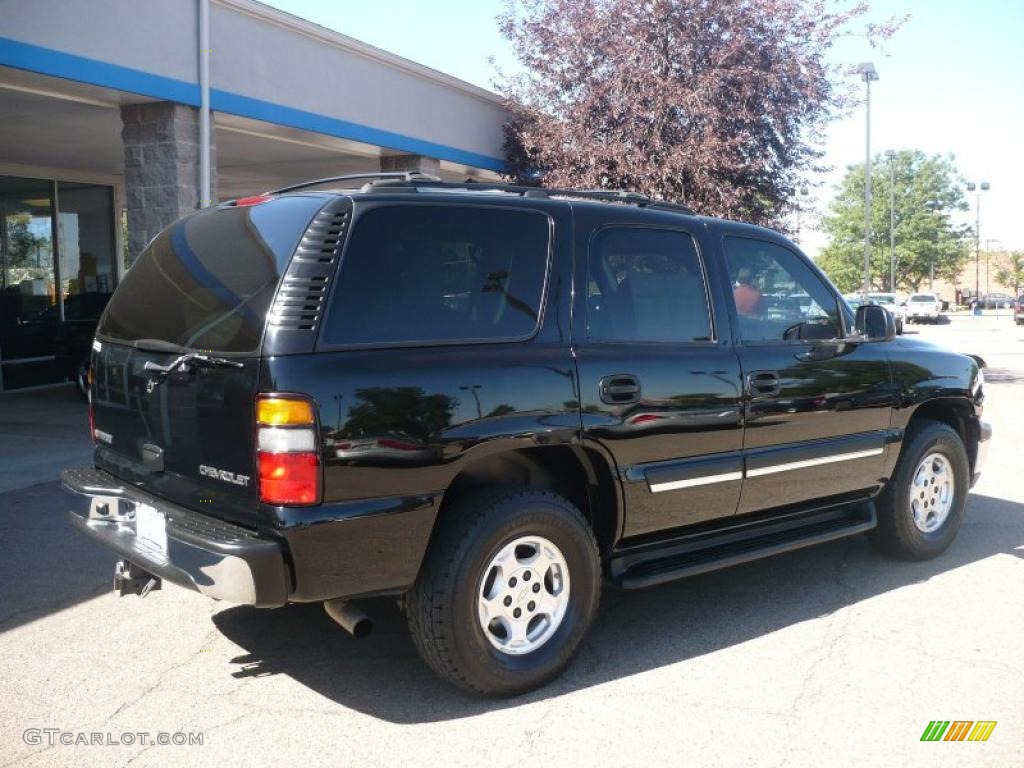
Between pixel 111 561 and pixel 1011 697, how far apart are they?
182 inches

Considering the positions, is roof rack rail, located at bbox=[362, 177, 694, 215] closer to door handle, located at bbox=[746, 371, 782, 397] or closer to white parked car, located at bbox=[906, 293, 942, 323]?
door handle, located at bbox=[746, 371, 782, 397]

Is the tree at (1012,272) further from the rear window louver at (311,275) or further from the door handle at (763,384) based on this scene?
the rear window louver at (311,275)

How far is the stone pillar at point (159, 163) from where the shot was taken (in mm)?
9547

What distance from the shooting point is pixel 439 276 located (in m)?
3.64

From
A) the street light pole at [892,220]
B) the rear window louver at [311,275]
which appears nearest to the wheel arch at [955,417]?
the rear window louver at [311,275]

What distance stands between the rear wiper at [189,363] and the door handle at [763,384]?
2.39 m

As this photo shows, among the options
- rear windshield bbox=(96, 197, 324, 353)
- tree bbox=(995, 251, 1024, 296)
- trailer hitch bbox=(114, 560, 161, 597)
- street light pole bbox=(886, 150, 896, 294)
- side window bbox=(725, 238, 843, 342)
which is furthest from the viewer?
tree bbox=(995, 251, 1024, 296)

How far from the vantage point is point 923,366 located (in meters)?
5.39

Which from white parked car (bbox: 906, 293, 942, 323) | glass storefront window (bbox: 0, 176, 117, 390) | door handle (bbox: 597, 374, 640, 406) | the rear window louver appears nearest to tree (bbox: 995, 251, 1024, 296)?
white parked car (bbox: 906, 293, 942, 323)

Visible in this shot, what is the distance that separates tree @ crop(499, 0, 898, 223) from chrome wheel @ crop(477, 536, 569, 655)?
10.2 m

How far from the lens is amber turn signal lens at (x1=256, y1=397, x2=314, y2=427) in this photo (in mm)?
3154

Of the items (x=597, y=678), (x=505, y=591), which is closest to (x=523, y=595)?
(x=505, y=591)

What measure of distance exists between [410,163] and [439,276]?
32.9ft

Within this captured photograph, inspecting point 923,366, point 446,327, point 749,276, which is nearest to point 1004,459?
point 923,366
